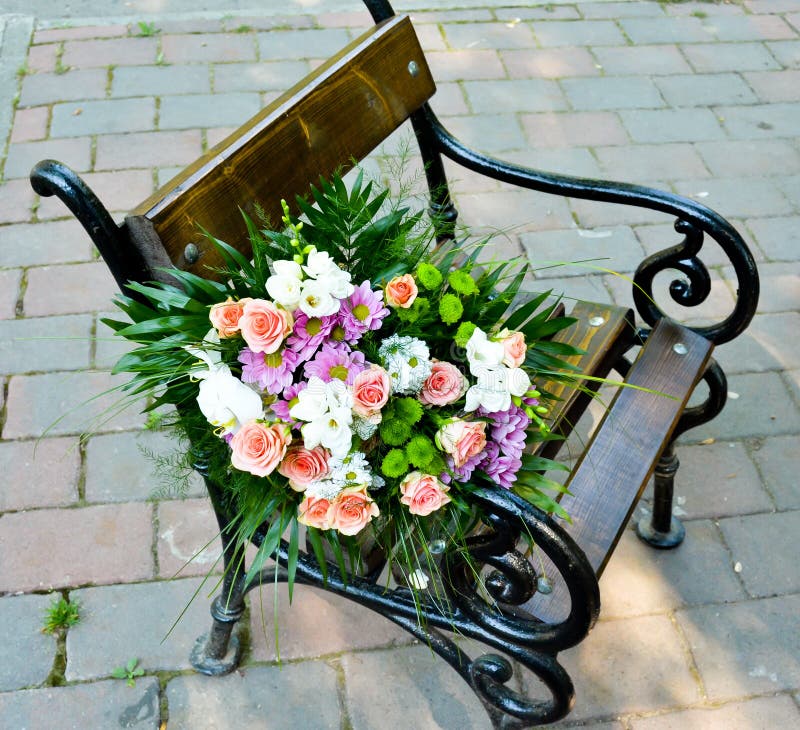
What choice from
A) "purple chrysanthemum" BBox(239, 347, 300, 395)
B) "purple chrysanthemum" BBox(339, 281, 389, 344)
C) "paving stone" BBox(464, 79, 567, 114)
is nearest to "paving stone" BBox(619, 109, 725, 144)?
"paving stone" BBox(464, 79, 567, 114)

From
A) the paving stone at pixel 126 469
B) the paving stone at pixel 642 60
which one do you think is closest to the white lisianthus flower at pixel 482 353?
the paving stone at pixel 126 469

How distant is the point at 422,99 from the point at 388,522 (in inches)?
46.6

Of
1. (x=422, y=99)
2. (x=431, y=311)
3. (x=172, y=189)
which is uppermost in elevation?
(x=422, y=99)

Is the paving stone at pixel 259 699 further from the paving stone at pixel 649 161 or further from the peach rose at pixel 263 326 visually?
the paving stone at pixel 649 161

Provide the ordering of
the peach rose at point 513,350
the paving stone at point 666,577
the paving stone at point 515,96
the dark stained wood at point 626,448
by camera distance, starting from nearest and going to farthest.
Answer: the peach rose at point 513,350 < the dark stained wood at point 626,448 < the paving stone at point 666,577 < the paving stone at point 515,96

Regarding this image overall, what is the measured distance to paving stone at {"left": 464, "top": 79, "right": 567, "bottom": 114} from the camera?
12.9 feet

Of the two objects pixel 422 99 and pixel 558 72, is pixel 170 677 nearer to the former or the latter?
pixel 422 99

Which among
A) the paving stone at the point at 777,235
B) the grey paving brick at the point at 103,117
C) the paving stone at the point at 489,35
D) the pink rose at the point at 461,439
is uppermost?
the paving stone at the point at 489,35

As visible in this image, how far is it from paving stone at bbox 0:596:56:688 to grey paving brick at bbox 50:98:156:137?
214 cm

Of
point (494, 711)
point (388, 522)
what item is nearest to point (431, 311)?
point (388, 522)

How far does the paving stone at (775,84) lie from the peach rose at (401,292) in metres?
3.28

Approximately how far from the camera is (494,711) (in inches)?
74.0

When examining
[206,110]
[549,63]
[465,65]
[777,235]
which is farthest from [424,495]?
[549,63]

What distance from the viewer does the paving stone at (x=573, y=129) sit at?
12.3ft
